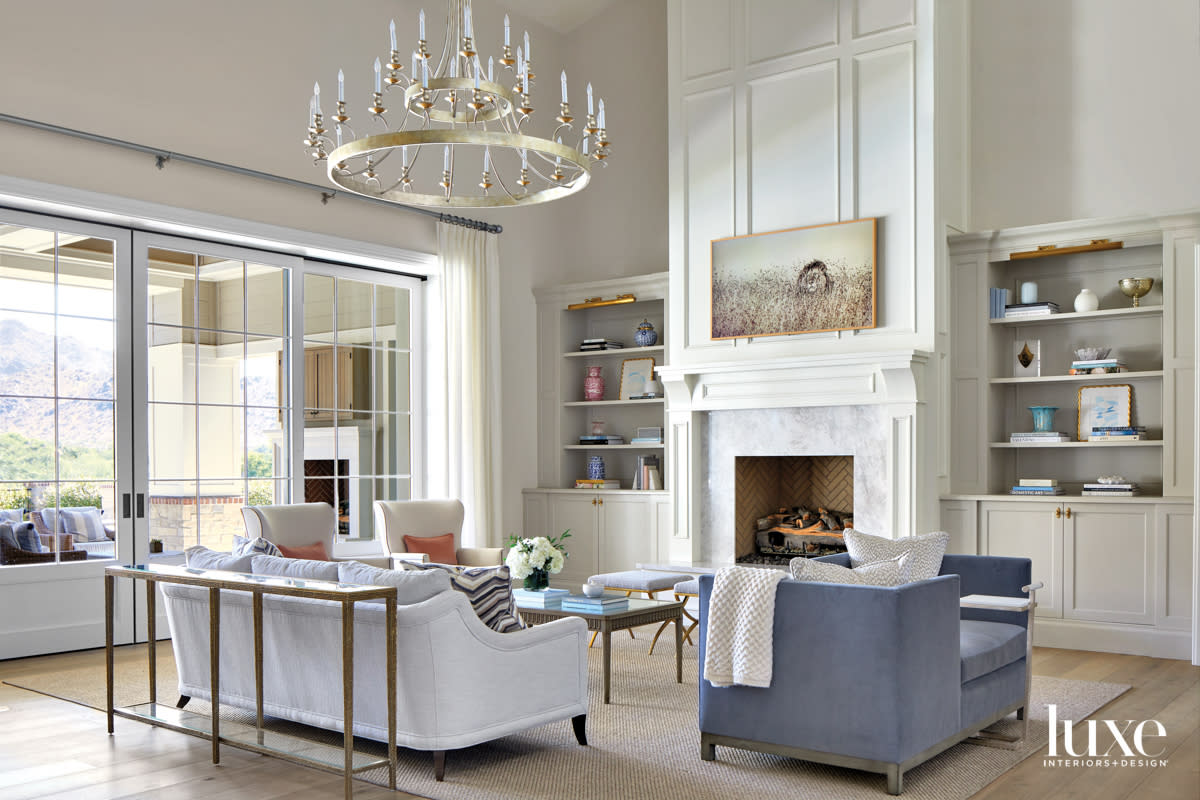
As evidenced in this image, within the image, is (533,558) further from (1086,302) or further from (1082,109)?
(1082,109)

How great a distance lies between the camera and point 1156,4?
6930 millimetres

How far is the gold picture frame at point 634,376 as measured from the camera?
905 cm

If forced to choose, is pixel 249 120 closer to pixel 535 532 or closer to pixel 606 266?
pixel 606 266

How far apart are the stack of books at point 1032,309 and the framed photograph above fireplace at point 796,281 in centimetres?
91

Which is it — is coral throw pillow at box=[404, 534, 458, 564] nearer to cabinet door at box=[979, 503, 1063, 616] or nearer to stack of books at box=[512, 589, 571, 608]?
stack of books at box=[512, 589, 571, 608]

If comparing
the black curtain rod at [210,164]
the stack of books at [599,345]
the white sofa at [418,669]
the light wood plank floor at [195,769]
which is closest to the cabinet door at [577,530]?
the stack of books at [599,345]

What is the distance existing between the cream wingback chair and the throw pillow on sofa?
2254 millimetres

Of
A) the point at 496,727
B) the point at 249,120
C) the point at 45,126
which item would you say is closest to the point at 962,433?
the point at 496,727

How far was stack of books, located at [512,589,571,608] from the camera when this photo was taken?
18.1 ft

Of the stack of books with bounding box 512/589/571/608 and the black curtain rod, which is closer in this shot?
the stack of books with bounding box 512/589/571/608

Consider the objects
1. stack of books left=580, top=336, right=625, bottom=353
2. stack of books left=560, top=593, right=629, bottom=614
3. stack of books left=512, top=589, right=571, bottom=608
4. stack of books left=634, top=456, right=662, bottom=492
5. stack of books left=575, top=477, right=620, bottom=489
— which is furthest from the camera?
stack of books left=580, top=336, right=625, bottom=353

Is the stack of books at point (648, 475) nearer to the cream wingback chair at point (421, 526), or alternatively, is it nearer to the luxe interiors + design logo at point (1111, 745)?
the cream wingback chair at point (421, 526)

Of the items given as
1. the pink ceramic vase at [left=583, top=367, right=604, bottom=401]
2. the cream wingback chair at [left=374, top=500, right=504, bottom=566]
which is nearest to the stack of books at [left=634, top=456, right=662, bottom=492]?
the pink ceramic vase at [left=583, top=367, right=604, bottom=401]

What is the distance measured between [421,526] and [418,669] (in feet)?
10.9
